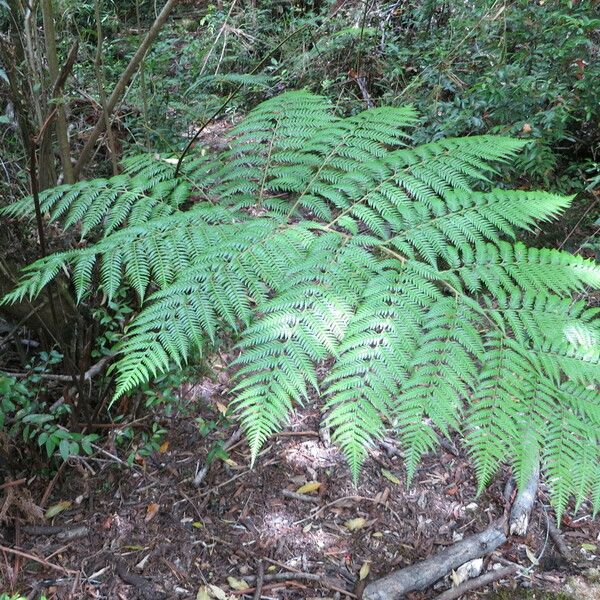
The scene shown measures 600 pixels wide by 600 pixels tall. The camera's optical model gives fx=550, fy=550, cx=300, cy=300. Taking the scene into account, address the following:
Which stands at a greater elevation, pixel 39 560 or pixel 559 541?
pixel 559 541

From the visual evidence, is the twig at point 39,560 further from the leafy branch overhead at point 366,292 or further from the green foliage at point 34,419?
the leafy branch overhead at point 366,292

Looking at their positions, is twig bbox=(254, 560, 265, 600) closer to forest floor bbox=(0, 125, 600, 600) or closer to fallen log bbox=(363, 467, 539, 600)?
forest floor bbox=(0, 125, 600, 600)

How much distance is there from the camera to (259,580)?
8.49 ft

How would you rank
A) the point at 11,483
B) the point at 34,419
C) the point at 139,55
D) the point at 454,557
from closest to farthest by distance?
the point at 139,55, the point at 34,419, the point at 11,483, the point at 454,557

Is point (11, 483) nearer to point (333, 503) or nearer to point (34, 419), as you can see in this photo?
point (34, 419)

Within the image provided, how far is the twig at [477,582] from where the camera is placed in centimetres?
259

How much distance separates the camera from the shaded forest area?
161 centimetres

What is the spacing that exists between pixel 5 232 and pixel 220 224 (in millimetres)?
1328

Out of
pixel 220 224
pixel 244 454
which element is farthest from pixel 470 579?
pixel 220 224

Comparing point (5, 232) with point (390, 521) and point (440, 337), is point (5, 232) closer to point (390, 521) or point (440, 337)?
point (440, 337)

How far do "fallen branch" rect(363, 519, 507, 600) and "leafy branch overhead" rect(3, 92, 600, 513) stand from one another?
3.48 feet

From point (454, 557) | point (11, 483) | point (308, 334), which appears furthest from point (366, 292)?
point (11, 483)

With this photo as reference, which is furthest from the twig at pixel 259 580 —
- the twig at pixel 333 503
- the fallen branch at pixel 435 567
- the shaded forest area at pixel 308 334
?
the fallen branch at pixel 435 567

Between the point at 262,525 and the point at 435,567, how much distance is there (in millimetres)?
870
